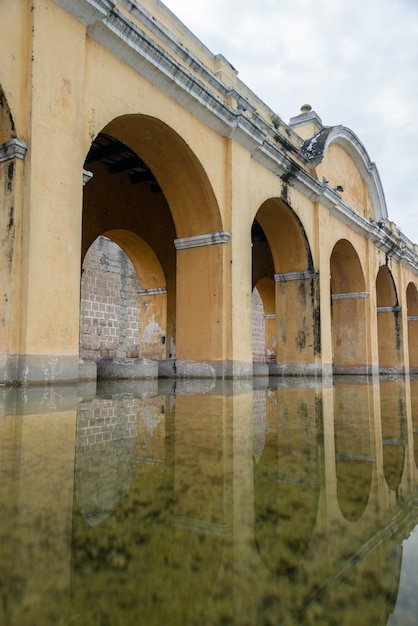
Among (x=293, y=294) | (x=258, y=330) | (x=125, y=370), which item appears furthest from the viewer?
(x=258, y=330)

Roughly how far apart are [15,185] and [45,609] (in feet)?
15.0

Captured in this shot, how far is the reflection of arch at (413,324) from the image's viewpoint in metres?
21.0

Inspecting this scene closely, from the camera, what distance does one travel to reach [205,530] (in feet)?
3.46

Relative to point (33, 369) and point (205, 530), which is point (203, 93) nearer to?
point (33, 369)

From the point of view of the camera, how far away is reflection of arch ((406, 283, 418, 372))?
2097 cm

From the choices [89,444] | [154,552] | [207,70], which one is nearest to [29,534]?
[154,552]

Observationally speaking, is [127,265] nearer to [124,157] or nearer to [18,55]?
[124,157]

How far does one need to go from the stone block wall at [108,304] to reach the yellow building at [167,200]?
0.44m

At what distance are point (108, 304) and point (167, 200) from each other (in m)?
8.06

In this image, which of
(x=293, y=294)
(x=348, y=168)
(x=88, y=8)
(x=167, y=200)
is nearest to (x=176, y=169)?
(x=167, y=200)

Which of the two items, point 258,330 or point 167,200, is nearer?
point 167,200

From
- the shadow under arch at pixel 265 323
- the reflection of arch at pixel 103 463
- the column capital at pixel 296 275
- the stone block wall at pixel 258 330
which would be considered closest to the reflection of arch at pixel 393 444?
the reflection of arch at pixel 103 463

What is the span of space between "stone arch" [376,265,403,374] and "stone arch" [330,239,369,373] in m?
3.35

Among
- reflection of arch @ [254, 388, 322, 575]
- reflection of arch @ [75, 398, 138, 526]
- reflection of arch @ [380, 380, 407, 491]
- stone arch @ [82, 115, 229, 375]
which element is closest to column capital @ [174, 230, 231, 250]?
stone arch @ [82, 115, 229, 375]
